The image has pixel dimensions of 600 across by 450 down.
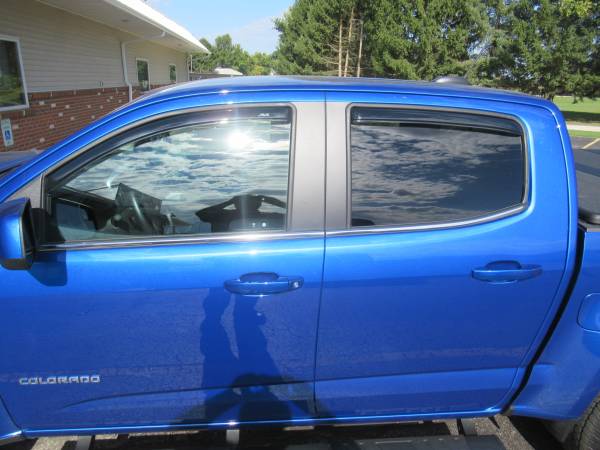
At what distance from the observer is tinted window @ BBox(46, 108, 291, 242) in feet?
5.91

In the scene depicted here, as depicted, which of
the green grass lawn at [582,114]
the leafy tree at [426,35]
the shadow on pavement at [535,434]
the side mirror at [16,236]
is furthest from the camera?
the green grass lawn at [582,114]

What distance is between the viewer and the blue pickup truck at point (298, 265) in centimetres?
170

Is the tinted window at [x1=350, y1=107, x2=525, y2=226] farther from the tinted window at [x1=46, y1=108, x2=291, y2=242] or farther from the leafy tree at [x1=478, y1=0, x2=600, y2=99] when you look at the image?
the leafy tree at [x1=478, y1=0, x2=600, y2=99]

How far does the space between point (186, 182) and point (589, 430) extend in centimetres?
210

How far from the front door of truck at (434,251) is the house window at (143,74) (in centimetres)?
1732

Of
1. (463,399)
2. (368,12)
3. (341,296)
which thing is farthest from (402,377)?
(368,12)

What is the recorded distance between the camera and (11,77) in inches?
344

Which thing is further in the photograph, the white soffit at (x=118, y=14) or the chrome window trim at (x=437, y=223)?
the white soffit at (x=118, y=14)

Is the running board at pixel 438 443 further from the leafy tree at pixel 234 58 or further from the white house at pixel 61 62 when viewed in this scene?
the leafy tree at pixel 234 58

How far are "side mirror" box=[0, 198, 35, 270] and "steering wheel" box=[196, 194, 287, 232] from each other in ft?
2.09

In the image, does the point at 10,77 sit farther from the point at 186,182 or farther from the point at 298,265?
the point at 298,265

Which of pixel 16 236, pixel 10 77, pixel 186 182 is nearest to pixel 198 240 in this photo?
pixel 186 182

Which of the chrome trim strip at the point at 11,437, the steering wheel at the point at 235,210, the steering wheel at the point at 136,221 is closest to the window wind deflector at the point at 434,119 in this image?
the steering wheel at the point at 235,210

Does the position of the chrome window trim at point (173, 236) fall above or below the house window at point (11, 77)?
below
